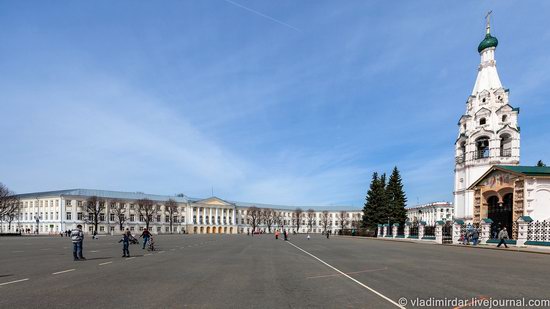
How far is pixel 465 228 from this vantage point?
41.4 meters

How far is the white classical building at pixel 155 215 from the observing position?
108 m

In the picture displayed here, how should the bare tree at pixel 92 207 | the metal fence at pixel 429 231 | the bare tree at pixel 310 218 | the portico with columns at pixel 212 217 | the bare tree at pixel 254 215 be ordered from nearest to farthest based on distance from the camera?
the metal fence at pixel 429 231 → the bare tree at pixel 92 207 → the portico with columns at pixel 212 217 → the bare tree at pixel 254 215 → the bare tree at pixel 310 218

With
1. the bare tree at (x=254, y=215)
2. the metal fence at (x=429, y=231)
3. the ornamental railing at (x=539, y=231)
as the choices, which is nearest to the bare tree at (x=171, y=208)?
the bare tree at (x=254, y=215)

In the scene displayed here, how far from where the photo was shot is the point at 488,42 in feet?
180

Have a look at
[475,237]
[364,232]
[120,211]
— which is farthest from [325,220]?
[475,237]

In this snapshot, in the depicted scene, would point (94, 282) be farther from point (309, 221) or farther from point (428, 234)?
point (309, 221)

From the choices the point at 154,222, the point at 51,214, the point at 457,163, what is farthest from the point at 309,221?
the point at 457,163

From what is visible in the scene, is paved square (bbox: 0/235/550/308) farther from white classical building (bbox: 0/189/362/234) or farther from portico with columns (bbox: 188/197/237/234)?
portico with columns (bbox: 188/197/237/234)

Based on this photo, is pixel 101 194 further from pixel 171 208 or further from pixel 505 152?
pixel 505 152

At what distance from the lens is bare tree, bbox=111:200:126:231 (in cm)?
10994

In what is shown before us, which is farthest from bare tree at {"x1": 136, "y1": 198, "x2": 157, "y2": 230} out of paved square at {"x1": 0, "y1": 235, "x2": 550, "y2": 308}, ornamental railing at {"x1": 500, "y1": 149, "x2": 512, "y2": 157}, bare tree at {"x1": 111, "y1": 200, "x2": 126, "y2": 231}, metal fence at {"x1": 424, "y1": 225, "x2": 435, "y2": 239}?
paved square at {"x1": 0, "y1": 235, "x2": 550, "y2": 308}

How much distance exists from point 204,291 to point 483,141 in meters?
53.3

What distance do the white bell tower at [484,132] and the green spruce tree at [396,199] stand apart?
14.9 m

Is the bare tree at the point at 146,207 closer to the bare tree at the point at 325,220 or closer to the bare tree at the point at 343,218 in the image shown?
the bare tree at the point at 325,220
